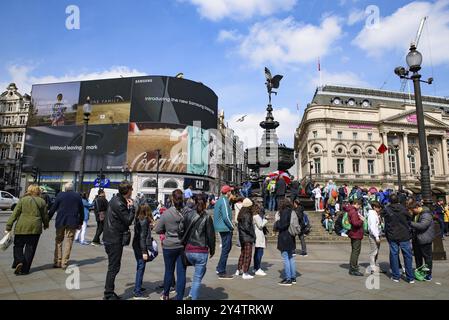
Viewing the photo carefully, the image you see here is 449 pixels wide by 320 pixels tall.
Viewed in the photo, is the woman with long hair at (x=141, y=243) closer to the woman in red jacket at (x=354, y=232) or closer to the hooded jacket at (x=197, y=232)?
the hooded jacket at (x=197, y=232)

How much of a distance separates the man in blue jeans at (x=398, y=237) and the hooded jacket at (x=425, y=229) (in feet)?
0.66

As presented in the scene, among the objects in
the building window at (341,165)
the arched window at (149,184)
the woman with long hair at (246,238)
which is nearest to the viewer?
the woman with long hair at (246,238)

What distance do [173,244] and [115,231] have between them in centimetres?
104

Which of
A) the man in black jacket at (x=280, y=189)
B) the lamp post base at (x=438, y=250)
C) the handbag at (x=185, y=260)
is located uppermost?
the man in black jacket at (x=280, y=189)

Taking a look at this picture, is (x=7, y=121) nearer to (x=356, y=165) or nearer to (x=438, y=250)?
(x=356, y=165)

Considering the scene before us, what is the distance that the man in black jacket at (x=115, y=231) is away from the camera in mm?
4617

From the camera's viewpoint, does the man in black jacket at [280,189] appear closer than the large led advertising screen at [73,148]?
Yes

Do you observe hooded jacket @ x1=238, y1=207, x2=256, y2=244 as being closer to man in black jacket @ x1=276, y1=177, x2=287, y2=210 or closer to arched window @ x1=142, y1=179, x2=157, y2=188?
man in black jacket @ x1=276, y1=177, x2=287, y2=210

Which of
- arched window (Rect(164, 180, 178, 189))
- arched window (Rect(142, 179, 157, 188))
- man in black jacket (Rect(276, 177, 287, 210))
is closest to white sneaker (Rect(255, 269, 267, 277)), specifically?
man in black jacket (Rect(276, 177, 287, 210))

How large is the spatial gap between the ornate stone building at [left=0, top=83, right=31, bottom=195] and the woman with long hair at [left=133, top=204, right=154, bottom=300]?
6542 centimetres

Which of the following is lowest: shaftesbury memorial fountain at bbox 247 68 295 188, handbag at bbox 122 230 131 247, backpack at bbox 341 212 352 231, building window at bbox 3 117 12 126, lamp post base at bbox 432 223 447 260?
lamp post base at bbox 432 223 447 260

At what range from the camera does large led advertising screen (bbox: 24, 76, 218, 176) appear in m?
48.1

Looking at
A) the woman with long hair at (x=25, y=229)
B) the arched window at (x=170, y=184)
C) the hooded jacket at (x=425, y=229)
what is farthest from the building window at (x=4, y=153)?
the hooded jacket at (x=425, y=229)
